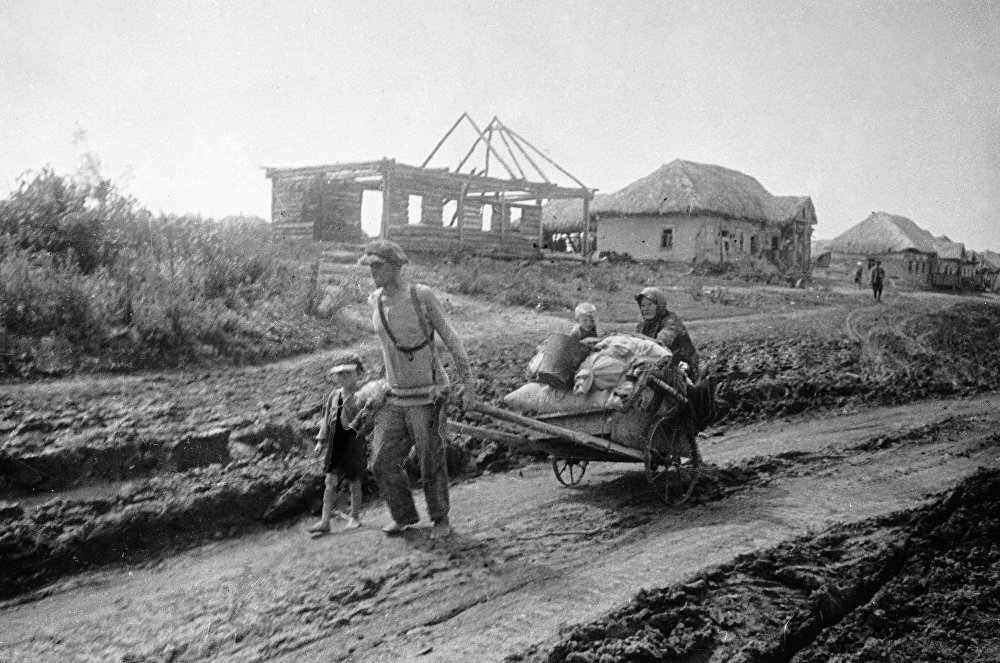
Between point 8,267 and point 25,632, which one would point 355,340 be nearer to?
point 8,267

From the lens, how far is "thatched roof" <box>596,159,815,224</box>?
32188 mm

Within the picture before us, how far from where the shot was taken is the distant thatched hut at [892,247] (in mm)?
38875

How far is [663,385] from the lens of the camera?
6961 millimetres

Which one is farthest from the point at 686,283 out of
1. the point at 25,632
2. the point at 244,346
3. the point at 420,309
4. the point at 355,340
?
the point at 25,632

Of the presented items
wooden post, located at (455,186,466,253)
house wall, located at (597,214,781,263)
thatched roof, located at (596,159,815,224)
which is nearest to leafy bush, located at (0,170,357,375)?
wooden post, located at (455,186,466,253)

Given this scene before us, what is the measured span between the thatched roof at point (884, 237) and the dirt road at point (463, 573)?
117 ft

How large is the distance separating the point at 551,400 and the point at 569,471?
4.07 ft

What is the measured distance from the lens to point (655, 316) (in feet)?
25.8

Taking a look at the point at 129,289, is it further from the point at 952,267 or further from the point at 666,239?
the point at 952,267

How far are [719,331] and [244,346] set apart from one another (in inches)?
315

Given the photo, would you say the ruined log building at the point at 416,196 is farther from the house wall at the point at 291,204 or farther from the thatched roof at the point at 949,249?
the thatched roof at the point at 949,249

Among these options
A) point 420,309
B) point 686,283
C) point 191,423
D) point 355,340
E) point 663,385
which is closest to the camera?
point 420,309

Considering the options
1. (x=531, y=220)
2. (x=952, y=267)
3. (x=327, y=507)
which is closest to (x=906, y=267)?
(x=952, y=267)

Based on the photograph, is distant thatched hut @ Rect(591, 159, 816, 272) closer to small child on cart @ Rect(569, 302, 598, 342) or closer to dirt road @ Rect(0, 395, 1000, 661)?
dirt road @ Rect(0, 395, 1000, 661)
